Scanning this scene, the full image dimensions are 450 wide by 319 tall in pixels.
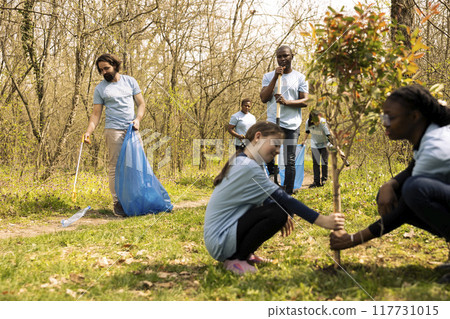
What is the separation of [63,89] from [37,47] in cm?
221

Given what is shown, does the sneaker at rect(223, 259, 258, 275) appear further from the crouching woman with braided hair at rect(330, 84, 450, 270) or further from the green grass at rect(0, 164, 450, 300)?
the crouching woman with braided hair at rect(330, 84, 450, 270)

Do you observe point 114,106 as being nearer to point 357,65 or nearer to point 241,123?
point 241,123

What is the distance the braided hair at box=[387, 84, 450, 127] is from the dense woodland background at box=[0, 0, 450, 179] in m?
3.63

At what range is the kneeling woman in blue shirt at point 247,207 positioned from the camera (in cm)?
252

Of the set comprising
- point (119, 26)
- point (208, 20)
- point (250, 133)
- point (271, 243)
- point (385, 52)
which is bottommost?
point (271, 243)

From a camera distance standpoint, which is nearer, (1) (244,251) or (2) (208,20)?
(1) (244,251)

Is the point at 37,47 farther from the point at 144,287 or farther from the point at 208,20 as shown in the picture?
the point at 144,287

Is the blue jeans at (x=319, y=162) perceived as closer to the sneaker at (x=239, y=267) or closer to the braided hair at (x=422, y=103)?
the sneaker at (x=239, y=267)

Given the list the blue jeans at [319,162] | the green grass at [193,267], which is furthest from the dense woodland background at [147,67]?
the green grass at [193,267]

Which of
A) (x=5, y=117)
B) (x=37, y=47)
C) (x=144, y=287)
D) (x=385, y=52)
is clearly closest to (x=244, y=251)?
(x=144, y=287)

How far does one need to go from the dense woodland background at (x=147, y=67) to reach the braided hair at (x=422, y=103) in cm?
363

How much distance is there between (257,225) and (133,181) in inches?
113

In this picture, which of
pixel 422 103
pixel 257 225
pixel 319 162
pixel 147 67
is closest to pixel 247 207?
pixel 257 225

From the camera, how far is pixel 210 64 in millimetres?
10484
